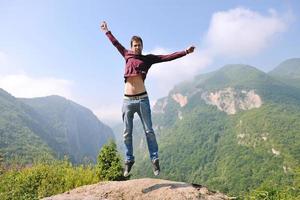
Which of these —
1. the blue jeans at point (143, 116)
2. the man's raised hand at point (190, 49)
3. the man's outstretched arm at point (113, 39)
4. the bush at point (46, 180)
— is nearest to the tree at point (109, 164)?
the bush at point (46, 180)

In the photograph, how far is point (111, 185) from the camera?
8781 millimetres

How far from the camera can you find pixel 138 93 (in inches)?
334

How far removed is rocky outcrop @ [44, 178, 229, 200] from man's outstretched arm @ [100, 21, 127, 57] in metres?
2.85

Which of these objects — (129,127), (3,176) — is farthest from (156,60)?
(3,176)

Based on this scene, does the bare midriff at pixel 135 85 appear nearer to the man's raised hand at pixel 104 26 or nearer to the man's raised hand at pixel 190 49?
the man's raised hand at pixel 190 49

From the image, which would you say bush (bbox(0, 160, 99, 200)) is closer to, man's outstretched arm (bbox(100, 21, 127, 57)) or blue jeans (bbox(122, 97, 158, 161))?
blue jeans (bbox(122, 97, 158, 161))

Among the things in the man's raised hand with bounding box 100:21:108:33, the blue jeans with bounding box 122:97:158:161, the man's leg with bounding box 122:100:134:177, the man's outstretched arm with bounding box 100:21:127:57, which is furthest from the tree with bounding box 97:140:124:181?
the man's raised hand with bounding box 100:21:108:33

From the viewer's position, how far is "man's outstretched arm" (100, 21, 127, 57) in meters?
8.88

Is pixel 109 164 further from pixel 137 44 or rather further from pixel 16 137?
pixel 16 137

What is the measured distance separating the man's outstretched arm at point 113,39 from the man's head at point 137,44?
0.29 m

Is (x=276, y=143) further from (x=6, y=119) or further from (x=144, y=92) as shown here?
(x=144, y=92)

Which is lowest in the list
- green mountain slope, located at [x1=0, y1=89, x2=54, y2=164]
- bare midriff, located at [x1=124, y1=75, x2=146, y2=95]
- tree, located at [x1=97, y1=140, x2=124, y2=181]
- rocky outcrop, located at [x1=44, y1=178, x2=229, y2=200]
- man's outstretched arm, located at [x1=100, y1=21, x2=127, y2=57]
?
rocky outcrop, located at [x1=44, y1=178, x2=229, y2=200]

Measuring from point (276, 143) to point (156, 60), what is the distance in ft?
515

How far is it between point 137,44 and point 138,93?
41.6 inches
